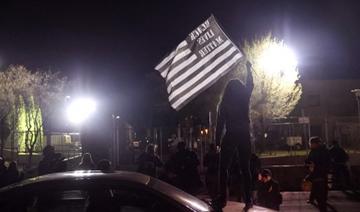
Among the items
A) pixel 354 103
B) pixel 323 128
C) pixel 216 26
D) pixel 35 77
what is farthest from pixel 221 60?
pixel 354 103

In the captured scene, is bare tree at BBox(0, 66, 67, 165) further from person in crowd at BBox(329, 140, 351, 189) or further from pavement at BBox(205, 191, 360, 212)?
pavement at BBox(205, 191, 360, 212)

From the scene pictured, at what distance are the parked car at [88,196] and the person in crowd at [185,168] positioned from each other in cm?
836

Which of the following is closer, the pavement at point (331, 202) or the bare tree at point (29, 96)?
the pavement at point (331, 202)

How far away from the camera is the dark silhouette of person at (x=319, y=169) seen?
13.4 m

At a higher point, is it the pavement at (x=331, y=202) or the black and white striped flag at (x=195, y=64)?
the black and white striped flag at (x=195, y=64)

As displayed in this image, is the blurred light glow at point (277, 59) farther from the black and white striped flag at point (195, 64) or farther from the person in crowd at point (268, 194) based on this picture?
the person in crowd at point (268, 194)

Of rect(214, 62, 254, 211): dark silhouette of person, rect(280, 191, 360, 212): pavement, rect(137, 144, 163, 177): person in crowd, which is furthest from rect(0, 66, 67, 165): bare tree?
rect(214, 62, 254, 211): dark silhouette of person

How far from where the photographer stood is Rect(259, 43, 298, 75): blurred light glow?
34781 millimetres

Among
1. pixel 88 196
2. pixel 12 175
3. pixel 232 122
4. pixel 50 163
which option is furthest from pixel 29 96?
pixel 88 196

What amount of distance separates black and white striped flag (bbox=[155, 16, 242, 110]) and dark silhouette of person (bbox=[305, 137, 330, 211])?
9.86 feet

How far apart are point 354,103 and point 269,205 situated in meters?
46.5

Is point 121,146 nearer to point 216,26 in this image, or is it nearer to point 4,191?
point 216,26

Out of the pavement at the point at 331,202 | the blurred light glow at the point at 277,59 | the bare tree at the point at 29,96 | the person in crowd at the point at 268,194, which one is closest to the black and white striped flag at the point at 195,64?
the person in crowd at the point at 268,194

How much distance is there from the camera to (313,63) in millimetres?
56562
